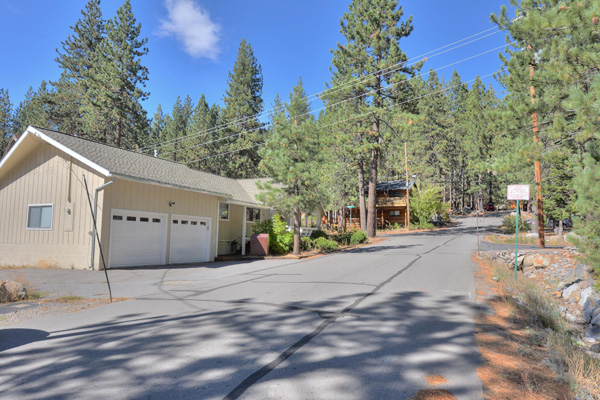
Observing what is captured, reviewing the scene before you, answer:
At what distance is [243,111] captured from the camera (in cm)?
4331

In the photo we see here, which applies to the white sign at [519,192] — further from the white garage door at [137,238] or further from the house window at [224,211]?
the house window at [224,211]

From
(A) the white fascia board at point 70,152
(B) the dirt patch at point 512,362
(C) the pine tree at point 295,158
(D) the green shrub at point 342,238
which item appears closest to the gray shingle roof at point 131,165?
(A) the white fascia board at point 70,152

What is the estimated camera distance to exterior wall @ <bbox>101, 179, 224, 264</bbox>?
1323cm

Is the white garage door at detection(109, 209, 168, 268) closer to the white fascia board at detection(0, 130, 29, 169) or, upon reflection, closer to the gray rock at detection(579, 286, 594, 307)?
the white fascia board at detection(0, 130, 29, 169)

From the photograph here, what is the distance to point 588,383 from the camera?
359 cm

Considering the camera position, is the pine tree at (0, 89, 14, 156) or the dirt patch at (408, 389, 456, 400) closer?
the dirt patch at (408, 389, 456, 400)

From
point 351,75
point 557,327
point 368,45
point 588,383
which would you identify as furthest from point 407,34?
point 588,383

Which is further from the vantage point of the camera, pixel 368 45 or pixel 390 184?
pixel 390 184

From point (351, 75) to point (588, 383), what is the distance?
1052 inches

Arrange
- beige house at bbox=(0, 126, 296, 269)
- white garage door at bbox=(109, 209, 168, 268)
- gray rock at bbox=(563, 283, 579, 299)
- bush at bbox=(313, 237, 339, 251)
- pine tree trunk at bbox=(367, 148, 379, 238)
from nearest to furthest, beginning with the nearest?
gray rock at bbox=(563, 283, 579, 299), beige house at bbox=(0, 126, 296, 269), white garage door at bbox=(109, 209, 168, 268), bush at bbox=(313, 237, 339, 251), pine tree trunk at bbox=(367, 148, 379, 238)

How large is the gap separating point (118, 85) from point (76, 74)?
12.5 metres

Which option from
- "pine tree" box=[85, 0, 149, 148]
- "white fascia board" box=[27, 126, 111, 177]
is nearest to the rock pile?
"white fascia board" box=[27, 126, 111, 177]

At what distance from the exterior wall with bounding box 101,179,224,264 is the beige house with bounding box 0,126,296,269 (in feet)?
0.12

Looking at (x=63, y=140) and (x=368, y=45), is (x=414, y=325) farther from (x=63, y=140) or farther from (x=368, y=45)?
(x=368, y=45)
